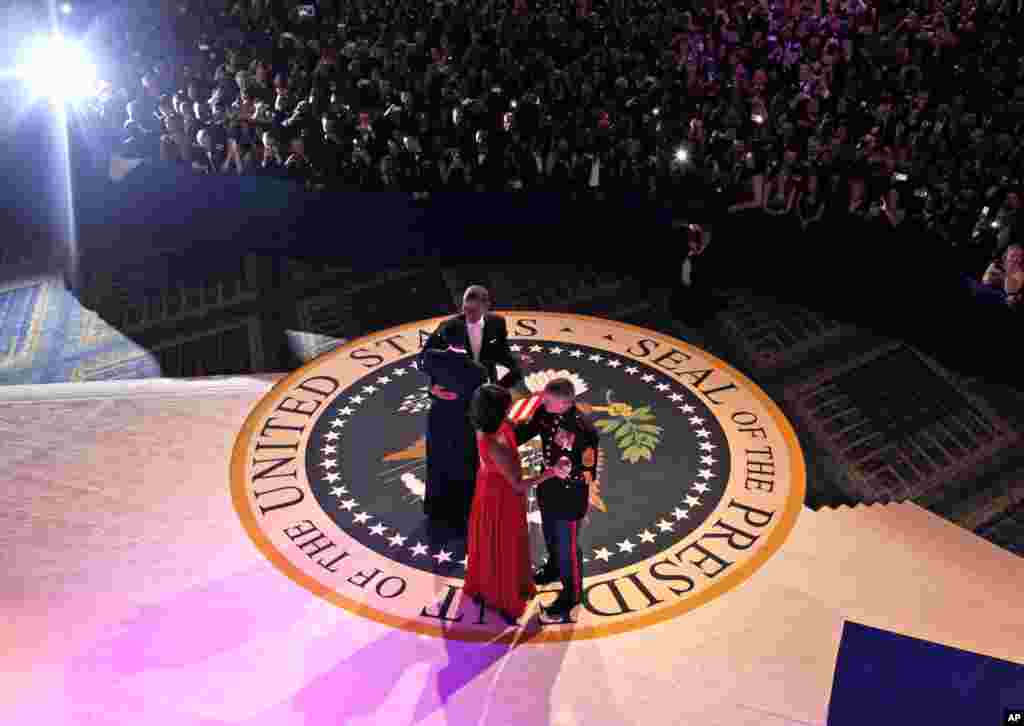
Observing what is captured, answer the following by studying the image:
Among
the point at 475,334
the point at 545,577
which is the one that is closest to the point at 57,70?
the point at 475,334

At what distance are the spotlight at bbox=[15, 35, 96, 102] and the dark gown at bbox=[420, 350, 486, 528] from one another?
8.62 m

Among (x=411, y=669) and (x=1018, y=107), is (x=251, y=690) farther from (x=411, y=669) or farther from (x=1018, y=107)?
(x=1018, y=107)

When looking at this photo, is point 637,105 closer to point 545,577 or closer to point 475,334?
point 475,334

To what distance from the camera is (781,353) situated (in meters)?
9.51

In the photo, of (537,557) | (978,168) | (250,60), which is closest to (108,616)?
(537,557)

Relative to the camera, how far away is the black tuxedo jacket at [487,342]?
6738 mm

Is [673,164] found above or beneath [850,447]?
above

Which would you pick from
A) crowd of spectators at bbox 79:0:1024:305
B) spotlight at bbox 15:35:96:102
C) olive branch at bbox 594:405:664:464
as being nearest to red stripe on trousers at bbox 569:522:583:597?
olive branch at bbox 594:405:664:464

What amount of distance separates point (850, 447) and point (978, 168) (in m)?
3.83

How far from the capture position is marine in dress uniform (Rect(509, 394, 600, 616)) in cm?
569

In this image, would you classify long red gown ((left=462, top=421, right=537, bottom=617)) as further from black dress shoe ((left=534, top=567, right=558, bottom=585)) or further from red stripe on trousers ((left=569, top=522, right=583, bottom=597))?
red stripe on trousers ((left=569, top=522, right=583, bottom=597))

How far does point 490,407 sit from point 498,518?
0.77 meters

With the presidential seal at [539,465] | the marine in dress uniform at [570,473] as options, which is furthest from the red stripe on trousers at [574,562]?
the presidential seal at [539,465]

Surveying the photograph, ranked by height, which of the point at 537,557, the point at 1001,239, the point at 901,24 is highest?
the point at 901,24
